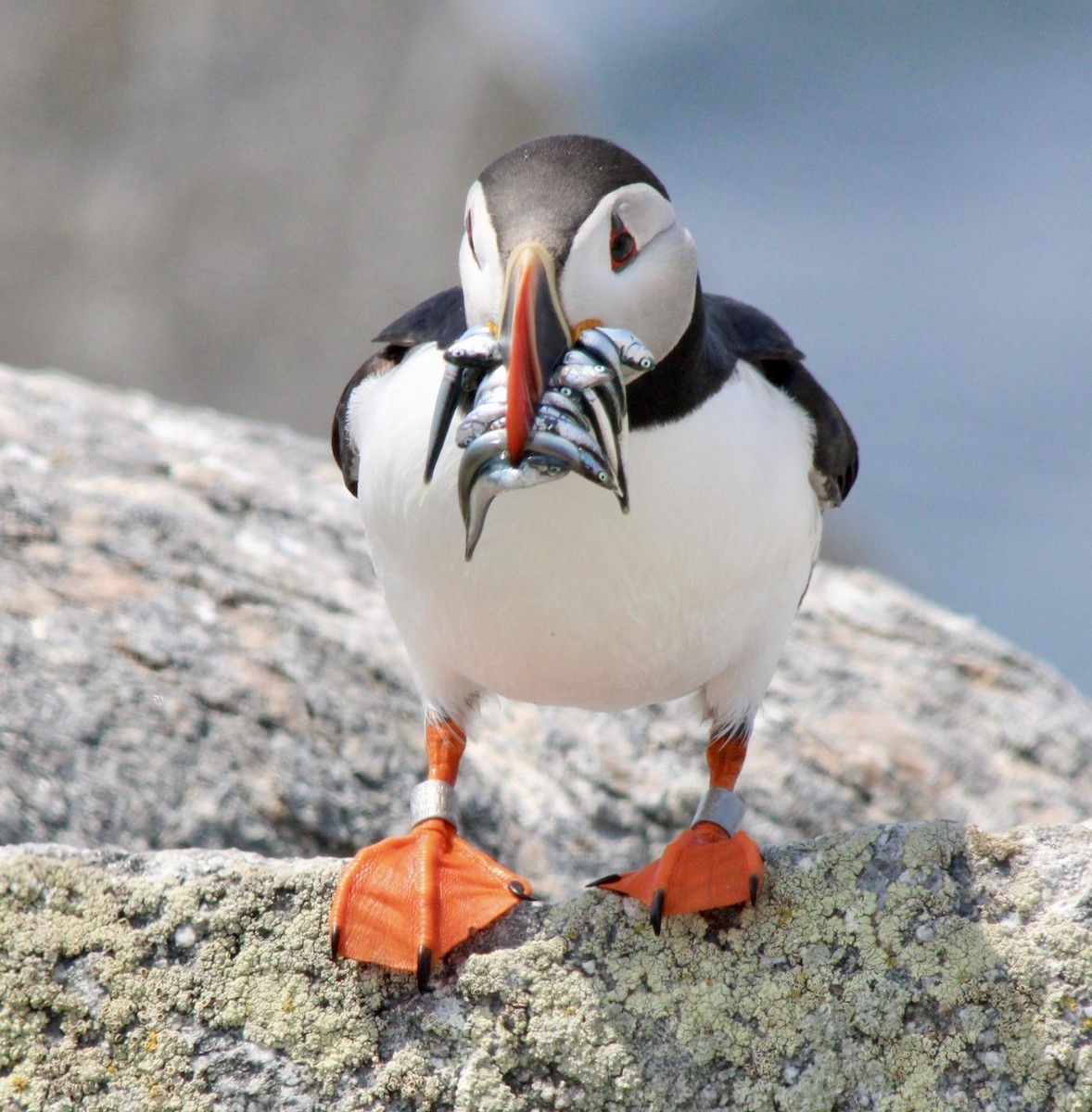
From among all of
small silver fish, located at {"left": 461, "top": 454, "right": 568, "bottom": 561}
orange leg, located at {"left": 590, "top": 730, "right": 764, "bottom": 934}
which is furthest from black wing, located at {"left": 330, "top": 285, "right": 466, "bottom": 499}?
orange leg, located at {"left": 590, "top": 730, "right": 764, "bottom": 934}

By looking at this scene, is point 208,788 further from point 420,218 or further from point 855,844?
point 420,218

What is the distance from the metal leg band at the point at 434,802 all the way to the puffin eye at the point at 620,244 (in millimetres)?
1555

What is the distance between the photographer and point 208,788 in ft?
13.7

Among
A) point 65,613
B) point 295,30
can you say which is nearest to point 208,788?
point 65,613

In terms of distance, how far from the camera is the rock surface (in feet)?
9.62

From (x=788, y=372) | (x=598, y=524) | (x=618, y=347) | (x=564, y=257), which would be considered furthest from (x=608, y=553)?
(x=788, y=372)

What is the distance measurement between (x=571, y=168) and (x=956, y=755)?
10.9 feet

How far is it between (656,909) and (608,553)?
0.74 metres

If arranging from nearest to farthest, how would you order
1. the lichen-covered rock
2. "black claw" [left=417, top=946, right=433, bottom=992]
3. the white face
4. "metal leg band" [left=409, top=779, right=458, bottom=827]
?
1. the white face
2. the lichen-covered rock
3. "black claw" [left=417, top=946, right=433, bottom=992]
4. "metal leg band" [left=409, top=779, right=458, bottom=827]

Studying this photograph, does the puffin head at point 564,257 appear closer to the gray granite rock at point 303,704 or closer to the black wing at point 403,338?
the black wing at point 403,338

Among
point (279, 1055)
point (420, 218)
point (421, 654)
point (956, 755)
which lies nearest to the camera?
point (279, 1055)

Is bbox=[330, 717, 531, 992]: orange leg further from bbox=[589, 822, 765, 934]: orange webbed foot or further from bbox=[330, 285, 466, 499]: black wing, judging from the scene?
bbox=[330, 285, 466, 499]: black wing

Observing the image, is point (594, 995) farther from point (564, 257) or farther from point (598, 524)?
point (564, 257)

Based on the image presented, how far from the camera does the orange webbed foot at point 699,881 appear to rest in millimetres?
3141
